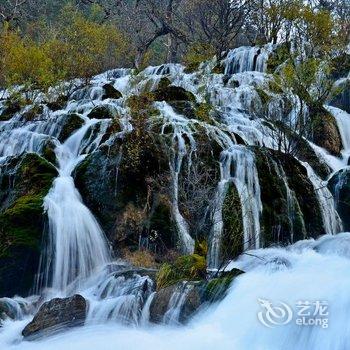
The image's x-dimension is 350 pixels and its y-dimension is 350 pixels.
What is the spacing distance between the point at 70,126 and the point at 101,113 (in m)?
1.29

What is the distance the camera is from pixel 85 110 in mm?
16891

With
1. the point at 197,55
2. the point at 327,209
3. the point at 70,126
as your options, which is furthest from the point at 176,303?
the point at 197,55

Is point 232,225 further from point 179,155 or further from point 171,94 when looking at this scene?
point 171,94

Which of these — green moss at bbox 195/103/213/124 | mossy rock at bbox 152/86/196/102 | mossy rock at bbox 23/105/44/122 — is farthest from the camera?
mossy rock at bbox 23/105/44/122

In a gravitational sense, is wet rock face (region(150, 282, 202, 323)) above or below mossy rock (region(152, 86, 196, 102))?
below

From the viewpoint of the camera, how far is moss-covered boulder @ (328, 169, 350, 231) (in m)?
12.9

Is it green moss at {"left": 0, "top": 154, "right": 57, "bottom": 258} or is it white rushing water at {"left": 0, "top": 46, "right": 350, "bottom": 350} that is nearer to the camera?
white rushing water at {"left": 0, "top": 46, "right": 350, "bottom": 350}

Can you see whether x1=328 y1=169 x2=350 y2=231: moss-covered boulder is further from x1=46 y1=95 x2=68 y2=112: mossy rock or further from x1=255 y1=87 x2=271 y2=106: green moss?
x1=46 y1=95 x2=68 y2=112: mossy rock

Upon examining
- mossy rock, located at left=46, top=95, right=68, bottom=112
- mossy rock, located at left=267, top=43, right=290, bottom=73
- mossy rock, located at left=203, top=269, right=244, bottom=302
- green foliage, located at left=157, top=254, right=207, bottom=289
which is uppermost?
mossy rock, located at left=267, top=43, right=290, bottom=73

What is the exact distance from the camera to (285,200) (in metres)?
12.2

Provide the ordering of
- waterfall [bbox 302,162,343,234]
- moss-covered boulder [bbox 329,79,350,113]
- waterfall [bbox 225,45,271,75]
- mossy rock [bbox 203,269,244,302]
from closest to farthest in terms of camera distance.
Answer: mossy rock [bbox 203,269,244,302] < waterfall [bbox 302,162,343,234] < moss-covered boulder [bbox 329,79,350,113] < waterfall [bbox 225,45,271,75]

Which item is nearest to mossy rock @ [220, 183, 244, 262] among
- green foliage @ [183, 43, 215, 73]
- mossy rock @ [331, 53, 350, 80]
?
mossy rock @ [331, 53, 350, 80]

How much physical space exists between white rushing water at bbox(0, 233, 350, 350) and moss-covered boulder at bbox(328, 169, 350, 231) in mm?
4474

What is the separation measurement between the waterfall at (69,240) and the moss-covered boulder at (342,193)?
20.7ft
